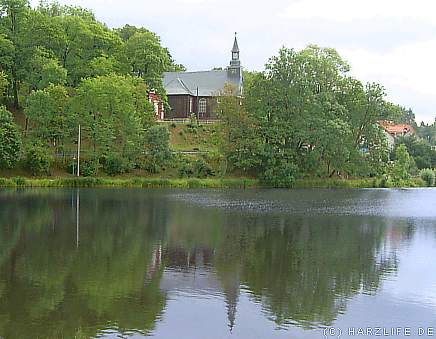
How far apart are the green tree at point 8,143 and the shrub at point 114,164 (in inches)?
308

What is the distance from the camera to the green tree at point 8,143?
46656 millimetres

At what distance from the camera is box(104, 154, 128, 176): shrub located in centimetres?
5228

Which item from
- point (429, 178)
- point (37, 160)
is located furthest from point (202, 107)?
point (37, 160)

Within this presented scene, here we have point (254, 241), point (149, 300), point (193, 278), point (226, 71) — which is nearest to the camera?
point (149, 300)

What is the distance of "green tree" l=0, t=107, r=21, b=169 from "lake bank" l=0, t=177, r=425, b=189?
227 centimetres

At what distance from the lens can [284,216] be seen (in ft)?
92.1

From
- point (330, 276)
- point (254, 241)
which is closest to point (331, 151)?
→ point (254, 241)

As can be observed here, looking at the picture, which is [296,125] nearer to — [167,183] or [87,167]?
[167,183]

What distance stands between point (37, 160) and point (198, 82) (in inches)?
1327

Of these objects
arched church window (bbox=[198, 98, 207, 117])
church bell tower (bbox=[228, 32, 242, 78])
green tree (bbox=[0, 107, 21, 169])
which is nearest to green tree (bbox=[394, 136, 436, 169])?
church bell tower (bbox=[228, 32, 242, 78])

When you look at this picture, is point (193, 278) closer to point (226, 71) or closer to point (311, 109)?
point (311, 109)

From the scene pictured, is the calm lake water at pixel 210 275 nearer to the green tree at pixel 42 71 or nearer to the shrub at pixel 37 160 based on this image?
the shrub at pixel 37 160

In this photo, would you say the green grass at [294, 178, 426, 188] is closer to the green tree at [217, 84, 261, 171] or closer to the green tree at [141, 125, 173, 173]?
the green tree at [217, 84, 261, 171]

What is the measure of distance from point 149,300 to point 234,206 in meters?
21.6
